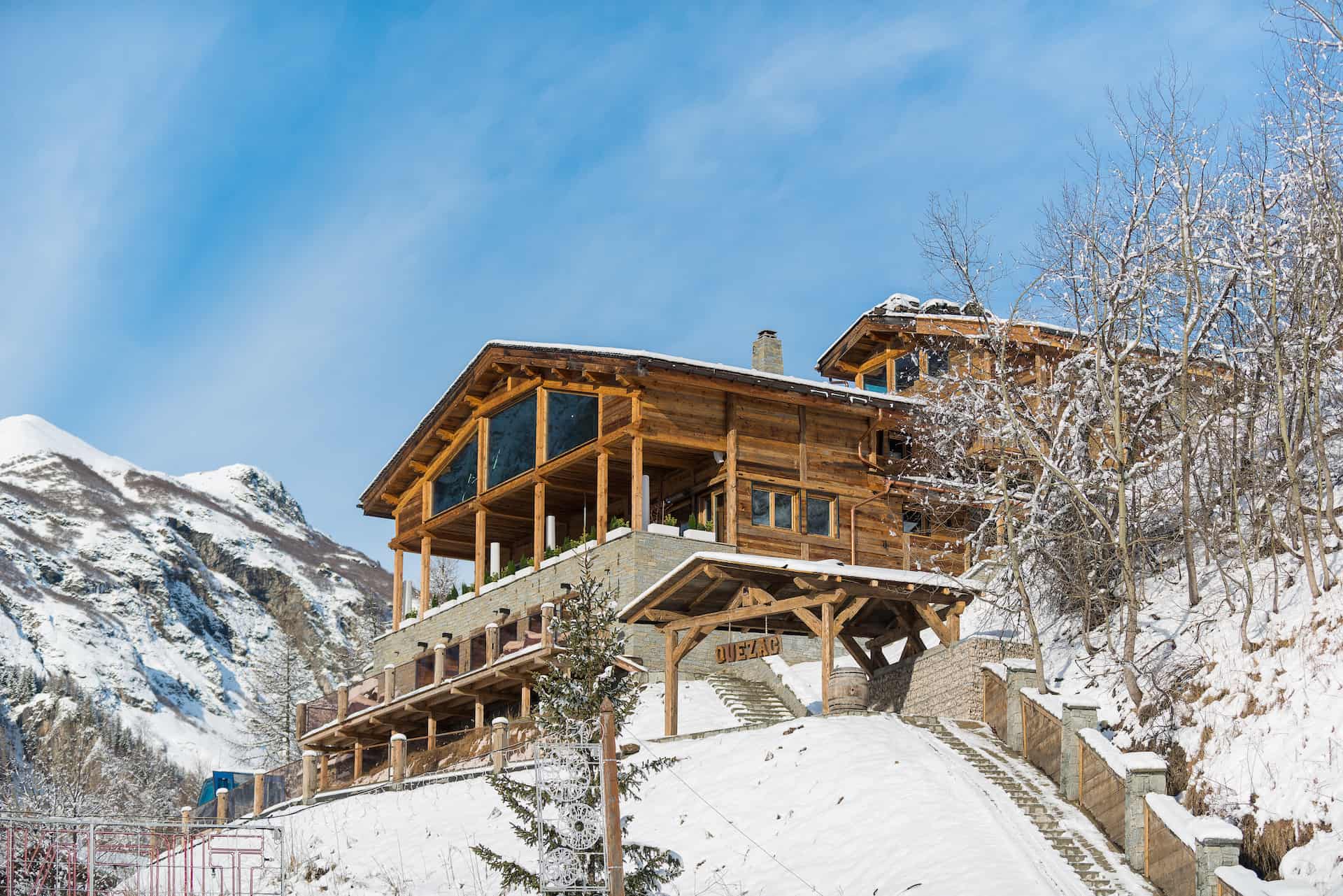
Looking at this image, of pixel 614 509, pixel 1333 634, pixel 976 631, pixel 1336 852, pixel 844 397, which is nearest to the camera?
pixel 1336 852

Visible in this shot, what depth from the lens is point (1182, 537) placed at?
25.2 meters

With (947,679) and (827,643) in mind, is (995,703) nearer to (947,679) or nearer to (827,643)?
(947,679)

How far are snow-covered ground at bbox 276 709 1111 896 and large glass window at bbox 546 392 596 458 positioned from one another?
1122cm

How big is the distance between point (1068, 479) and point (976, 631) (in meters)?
4.53

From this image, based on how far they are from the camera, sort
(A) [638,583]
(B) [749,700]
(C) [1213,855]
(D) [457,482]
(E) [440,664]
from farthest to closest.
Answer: (D) [457,482], (A) [638,583], (E) [440,664], (B) [749,700], (C) [1213,855]

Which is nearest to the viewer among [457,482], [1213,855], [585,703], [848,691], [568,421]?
[1213,855]

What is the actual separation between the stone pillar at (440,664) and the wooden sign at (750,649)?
328 inches

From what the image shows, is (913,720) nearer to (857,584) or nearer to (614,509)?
(857,584)

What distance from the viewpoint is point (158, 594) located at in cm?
14325

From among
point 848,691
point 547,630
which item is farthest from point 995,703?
point 547,630

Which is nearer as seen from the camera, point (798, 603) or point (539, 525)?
point (798, 603)

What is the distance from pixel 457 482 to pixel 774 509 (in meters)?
9.68

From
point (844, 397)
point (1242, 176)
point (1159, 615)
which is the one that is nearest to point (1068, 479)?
point (1159, 615)

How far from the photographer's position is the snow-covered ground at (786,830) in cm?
1739
